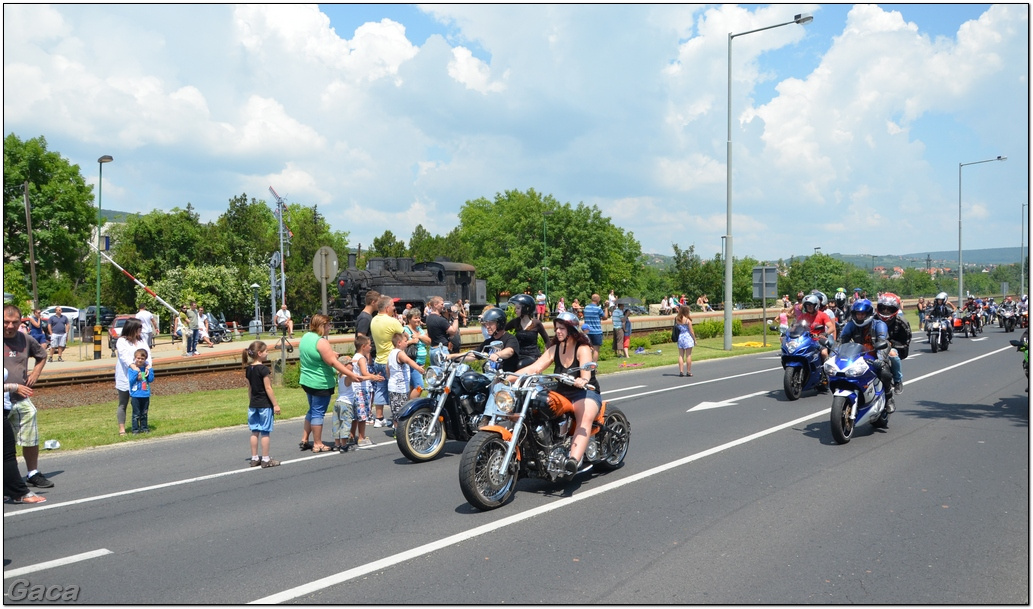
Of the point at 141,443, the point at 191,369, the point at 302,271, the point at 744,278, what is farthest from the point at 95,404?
the point at 744,278

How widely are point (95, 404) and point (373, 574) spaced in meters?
13.3

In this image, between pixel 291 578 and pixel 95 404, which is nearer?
Answer: pixel 291 578

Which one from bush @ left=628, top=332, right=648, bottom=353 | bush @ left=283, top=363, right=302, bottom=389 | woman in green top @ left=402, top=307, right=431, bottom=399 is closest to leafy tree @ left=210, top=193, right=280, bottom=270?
bush @ left=628, top=332, right=648, bottom=353

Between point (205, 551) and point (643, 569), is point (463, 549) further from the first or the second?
point (205, 551)

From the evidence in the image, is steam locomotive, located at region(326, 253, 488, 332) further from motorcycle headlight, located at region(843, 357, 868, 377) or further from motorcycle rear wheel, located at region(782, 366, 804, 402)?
motorcycle headlight, located at region(843, 357, 868, 377)

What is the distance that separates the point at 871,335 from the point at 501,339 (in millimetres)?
4759

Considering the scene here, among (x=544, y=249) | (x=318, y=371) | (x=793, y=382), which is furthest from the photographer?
(x=544, y=249)

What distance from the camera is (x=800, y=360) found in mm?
13461

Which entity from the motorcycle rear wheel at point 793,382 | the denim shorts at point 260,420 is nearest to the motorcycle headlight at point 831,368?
the motorcycle rear wheel at point 793,382

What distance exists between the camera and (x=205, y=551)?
575 cm

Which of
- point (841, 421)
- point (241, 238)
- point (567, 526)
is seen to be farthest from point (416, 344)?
point (241, 238)

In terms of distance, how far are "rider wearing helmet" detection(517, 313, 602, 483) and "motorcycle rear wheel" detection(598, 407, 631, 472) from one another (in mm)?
394

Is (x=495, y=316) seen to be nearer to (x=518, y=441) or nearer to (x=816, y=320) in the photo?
(x=518, y=441)

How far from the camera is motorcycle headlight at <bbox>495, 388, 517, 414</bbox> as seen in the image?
666 cm
